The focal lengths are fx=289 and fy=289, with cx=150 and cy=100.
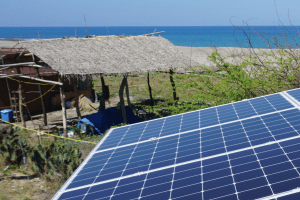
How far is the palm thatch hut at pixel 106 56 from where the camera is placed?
1452 cm

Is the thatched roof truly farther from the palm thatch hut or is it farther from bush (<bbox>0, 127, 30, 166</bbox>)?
bush (<bbox>0, 127, 30, 166</bbox>)

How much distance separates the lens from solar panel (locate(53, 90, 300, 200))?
10.3 ft

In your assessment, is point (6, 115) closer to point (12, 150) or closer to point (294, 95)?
point (12, 150)

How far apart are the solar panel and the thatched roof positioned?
929 cm

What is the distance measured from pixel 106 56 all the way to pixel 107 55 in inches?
5.1

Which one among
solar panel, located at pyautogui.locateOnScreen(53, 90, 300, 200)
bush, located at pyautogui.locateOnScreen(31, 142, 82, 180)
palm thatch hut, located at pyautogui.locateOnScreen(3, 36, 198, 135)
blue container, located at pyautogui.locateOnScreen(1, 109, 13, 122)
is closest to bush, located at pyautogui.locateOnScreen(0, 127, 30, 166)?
bush, located at pyautogui.locateOnScreen(31, 142, 82, 180)

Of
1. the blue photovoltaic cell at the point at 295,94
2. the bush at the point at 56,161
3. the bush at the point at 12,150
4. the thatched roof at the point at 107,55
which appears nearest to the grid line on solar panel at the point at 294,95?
the blue photovoltaic cell at the point at 295,94

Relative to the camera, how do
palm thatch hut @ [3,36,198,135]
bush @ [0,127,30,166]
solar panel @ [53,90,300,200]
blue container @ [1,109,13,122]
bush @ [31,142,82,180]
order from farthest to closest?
1. blue container @ [1,109,13,122]
2. palm thatch hut @ [3,36,198,135]
3. bush @ [0,127,30,166]
4. bush @ [31,142,82,180]
5. solar panel @ [53,90,300,200]

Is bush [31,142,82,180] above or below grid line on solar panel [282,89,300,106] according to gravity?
below

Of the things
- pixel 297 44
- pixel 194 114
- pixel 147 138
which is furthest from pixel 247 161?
pixel 297 44

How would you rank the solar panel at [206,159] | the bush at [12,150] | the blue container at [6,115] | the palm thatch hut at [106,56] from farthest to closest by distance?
the blue container at [6,115]
the palm thatch hut at [106,56]
the bush at [12,150]
the solar panel at [206,159]

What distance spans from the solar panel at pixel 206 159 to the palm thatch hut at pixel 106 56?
9.19 meters

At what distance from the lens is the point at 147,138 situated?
552 centimetres

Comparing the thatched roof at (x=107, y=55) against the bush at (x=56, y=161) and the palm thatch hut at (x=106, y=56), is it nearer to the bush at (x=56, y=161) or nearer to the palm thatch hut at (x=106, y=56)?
the palm thatch hut at (x=106, y=56)
